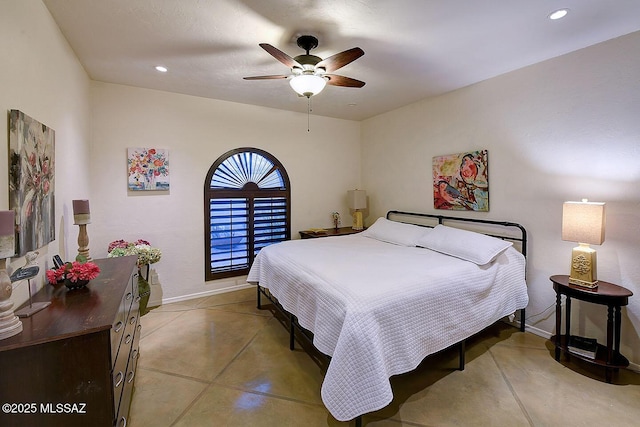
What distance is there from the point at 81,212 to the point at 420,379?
9.86ft

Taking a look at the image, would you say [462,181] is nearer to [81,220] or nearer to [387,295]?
[387,295]

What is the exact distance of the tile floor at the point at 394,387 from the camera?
187 cm

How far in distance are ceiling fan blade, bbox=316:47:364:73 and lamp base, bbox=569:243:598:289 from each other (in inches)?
94.4

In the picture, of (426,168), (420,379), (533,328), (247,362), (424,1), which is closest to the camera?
(424,1)

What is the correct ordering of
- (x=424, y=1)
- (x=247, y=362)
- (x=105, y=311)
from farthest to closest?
(x=247, y=362) < (x=424, y=1) < (x=105, y=311)

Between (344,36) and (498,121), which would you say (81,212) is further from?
(498,121)

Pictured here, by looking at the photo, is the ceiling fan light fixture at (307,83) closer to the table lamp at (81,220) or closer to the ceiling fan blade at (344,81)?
the ceiling fan blade at (344,81)

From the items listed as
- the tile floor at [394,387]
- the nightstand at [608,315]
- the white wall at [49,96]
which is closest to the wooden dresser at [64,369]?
the white wall at [49,96]

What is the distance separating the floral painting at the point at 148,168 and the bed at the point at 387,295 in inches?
65.2

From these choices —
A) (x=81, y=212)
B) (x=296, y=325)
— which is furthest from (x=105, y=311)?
(x=296, y=325)

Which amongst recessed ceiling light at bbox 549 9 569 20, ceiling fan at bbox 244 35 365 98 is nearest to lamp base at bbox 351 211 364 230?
ceiling fan at bbox 244 35 365 98

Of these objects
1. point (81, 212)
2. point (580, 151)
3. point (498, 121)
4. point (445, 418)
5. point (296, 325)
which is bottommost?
point (445, 418)

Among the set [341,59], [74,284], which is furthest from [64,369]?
[341,59]

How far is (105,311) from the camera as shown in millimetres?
1443
